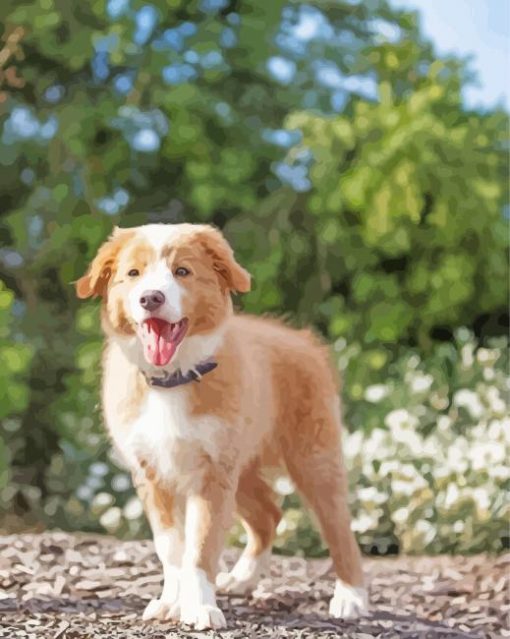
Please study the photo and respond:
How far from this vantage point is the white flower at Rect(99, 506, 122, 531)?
3.19 m

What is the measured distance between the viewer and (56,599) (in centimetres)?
269

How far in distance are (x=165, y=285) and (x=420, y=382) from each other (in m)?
1.53

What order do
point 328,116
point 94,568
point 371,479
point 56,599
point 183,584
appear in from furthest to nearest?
point 371,479, point 328,116, point 94,568, point 56,599, point 183,584

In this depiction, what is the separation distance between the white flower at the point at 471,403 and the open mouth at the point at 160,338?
1.58m

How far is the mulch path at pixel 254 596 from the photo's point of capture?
248 cm

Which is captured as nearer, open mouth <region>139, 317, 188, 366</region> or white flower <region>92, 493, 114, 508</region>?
open mouth <region>139, 317, 188, 366</region>

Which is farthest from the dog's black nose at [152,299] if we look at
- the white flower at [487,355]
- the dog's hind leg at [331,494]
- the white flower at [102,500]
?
the white flower at [487,355]

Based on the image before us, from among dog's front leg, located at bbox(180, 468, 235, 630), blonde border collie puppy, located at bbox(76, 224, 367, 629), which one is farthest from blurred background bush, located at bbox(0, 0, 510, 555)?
dog's front leg, located at bbox(180, 468, 235, 630)

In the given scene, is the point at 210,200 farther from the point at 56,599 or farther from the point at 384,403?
the point at 56,599

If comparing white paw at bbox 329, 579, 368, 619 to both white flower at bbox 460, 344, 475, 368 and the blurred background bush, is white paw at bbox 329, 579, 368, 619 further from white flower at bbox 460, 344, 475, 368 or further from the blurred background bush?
white flower at bbox 460, 344, 475, 368

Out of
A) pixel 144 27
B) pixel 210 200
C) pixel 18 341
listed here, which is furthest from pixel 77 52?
pixel 18 341

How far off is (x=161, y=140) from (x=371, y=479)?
3.90ft

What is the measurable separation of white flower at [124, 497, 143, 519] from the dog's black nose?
95cm

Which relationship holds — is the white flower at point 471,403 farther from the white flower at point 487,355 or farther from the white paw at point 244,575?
the white paw at point 244,575
